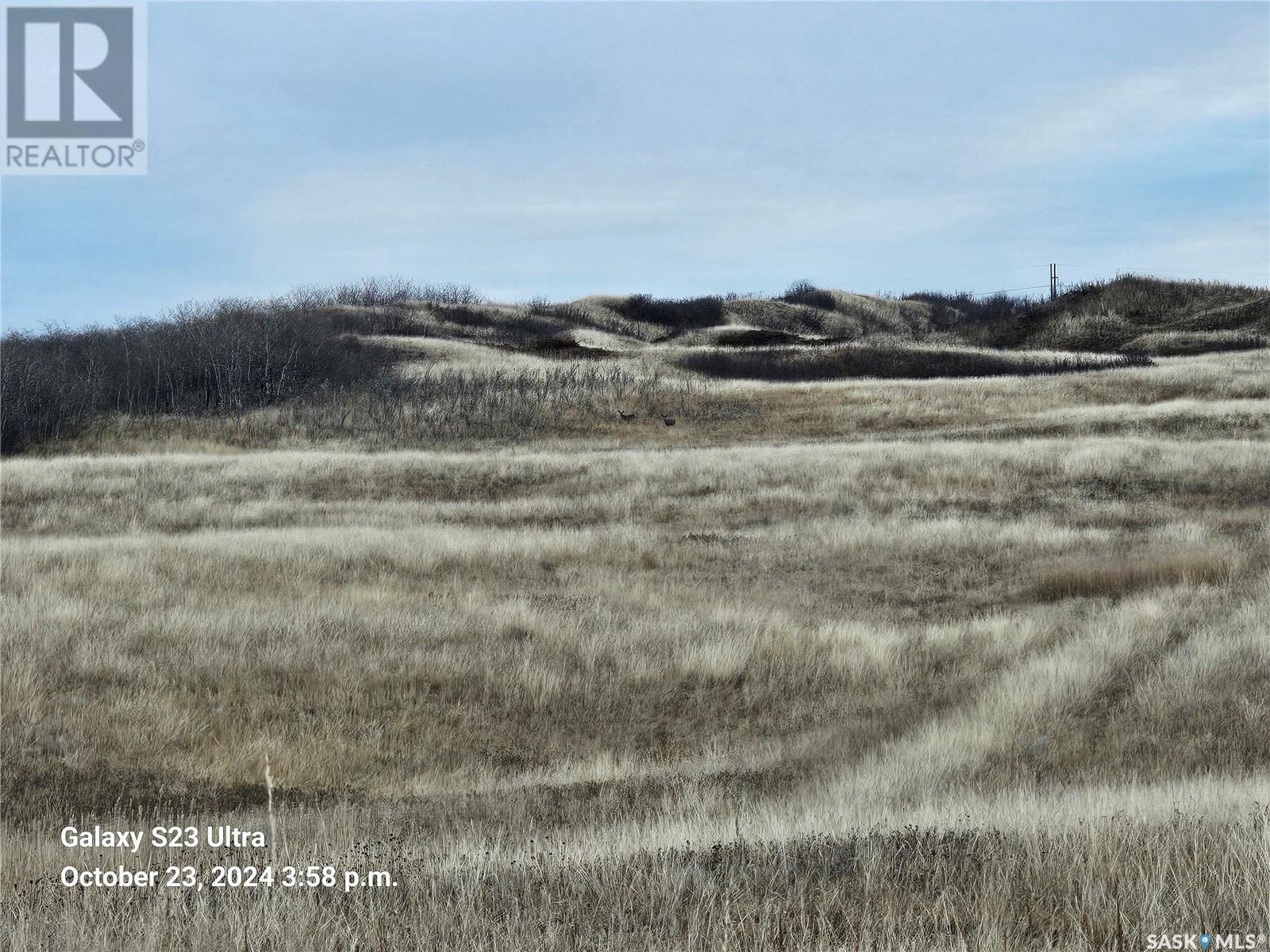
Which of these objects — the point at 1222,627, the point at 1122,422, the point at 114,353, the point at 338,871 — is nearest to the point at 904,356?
the point at 1122,422

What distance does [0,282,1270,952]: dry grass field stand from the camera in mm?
4238

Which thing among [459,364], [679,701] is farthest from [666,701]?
[459,364]

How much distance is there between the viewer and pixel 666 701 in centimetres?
1196

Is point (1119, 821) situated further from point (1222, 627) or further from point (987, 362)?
point (987, 362)

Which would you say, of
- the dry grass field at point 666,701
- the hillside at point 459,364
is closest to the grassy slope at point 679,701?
the dry grass field at point 666,701

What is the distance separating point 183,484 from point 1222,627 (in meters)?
24.7

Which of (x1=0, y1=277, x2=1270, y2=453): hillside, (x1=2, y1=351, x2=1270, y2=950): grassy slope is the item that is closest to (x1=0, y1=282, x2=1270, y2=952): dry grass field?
(x1=2, y1=351, x2=1270, y2=950): grassy slope

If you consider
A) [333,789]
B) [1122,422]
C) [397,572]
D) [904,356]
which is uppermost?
[904,356]

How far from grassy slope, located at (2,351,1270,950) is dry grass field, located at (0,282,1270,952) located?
4cm

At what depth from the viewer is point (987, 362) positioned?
58688 millimetres

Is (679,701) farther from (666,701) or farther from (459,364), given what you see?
(459,364)

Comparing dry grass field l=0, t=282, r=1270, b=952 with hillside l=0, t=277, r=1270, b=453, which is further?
hillside l=0, t=277, r=1270, b=453

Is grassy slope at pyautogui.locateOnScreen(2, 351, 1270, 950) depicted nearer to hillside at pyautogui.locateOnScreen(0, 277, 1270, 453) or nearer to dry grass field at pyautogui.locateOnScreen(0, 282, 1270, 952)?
dry grass field at pyautogui.locateOnScreen(0, 282, 1270, 952)

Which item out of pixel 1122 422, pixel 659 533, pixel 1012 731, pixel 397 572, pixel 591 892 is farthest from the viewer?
pixel 1122 422
